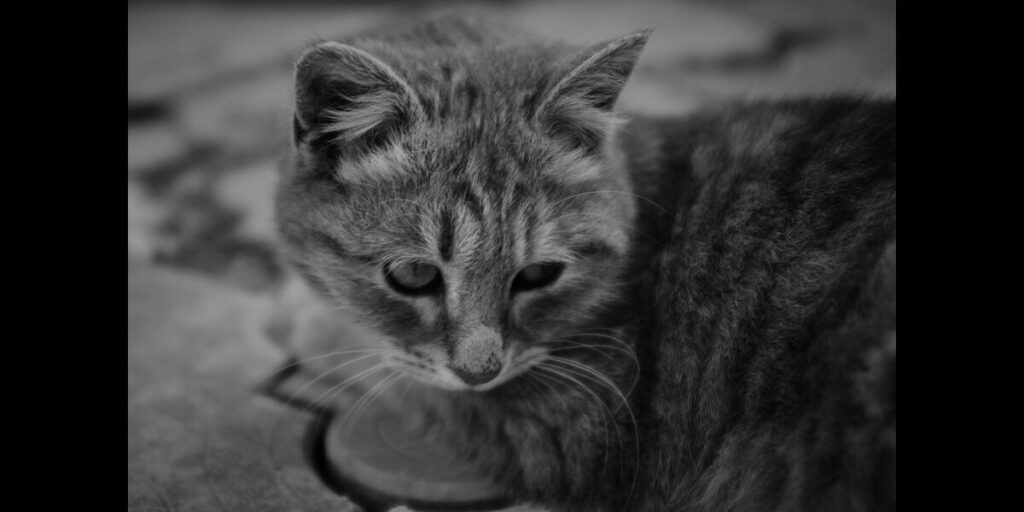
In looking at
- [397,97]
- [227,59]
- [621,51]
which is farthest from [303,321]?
[227,59]

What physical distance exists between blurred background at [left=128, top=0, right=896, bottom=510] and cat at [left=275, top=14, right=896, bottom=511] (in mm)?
278

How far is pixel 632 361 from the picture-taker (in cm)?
200

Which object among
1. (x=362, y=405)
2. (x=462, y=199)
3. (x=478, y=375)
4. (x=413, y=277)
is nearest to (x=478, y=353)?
(x=478, y=375)

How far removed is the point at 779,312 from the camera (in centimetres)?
179

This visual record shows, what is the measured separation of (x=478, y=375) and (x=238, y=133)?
2.47 m

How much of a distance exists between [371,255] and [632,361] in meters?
0.68

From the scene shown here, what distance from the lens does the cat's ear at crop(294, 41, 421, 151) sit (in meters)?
1.74

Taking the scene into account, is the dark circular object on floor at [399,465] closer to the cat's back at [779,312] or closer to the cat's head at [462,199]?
the cat's head at [462,199]

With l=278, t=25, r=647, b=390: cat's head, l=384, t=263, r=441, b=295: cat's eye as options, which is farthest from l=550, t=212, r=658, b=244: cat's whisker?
l=384, t=263, r=441, b=295: cat's eye

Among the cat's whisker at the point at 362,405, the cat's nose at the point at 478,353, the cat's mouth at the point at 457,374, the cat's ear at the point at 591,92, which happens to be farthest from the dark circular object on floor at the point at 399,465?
the cat's ear at the point at 591,92

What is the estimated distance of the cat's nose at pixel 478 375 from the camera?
5.98 feet

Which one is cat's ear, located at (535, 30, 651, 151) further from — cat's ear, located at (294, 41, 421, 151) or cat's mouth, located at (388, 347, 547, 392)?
cat's mouth, located at (388, 347, 547, 392)

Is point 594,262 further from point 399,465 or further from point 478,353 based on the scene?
point 399,465

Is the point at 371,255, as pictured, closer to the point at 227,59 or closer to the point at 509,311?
the point at 509,311
